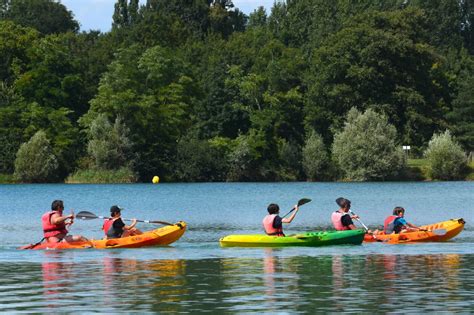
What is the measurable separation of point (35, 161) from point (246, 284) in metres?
87.4

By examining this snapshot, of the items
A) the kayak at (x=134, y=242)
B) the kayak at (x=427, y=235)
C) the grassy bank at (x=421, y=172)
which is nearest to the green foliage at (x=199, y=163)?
the grassy bank at (x=421, y=172)

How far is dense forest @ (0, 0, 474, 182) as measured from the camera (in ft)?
391

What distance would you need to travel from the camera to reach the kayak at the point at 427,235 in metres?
43.9

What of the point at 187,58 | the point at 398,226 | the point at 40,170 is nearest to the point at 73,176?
the point at 40,170

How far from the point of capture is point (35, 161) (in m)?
117

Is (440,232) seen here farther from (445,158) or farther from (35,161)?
(35,161)

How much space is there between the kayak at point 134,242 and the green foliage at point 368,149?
69825 millimetres

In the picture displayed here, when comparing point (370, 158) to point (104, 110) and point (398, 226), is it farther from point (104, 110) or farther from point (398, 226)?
point (398, 226)

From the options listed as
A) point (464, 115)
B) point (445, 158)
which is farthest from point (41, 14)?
point (445, 158)

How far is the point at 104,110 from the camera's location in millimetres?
124500

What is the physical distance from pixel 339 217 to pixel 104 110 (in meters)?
83.1

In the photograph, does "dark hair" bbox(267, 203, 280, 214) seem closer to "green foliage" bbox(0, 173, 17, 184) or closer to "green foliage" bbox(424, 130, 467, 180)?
"green foliage" bbox(424, 130, 467, 180)

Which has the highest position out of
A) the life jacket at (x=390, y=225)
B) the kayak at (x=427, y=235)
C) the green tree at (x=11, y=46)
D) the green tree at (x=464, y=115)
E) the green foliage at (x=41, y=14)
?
the green foliage at (x=41, y=14)

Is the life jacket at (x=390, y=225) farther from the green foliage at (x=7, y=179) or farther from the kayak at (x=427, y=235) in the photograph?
the green foliage at (x=7, y=179)
